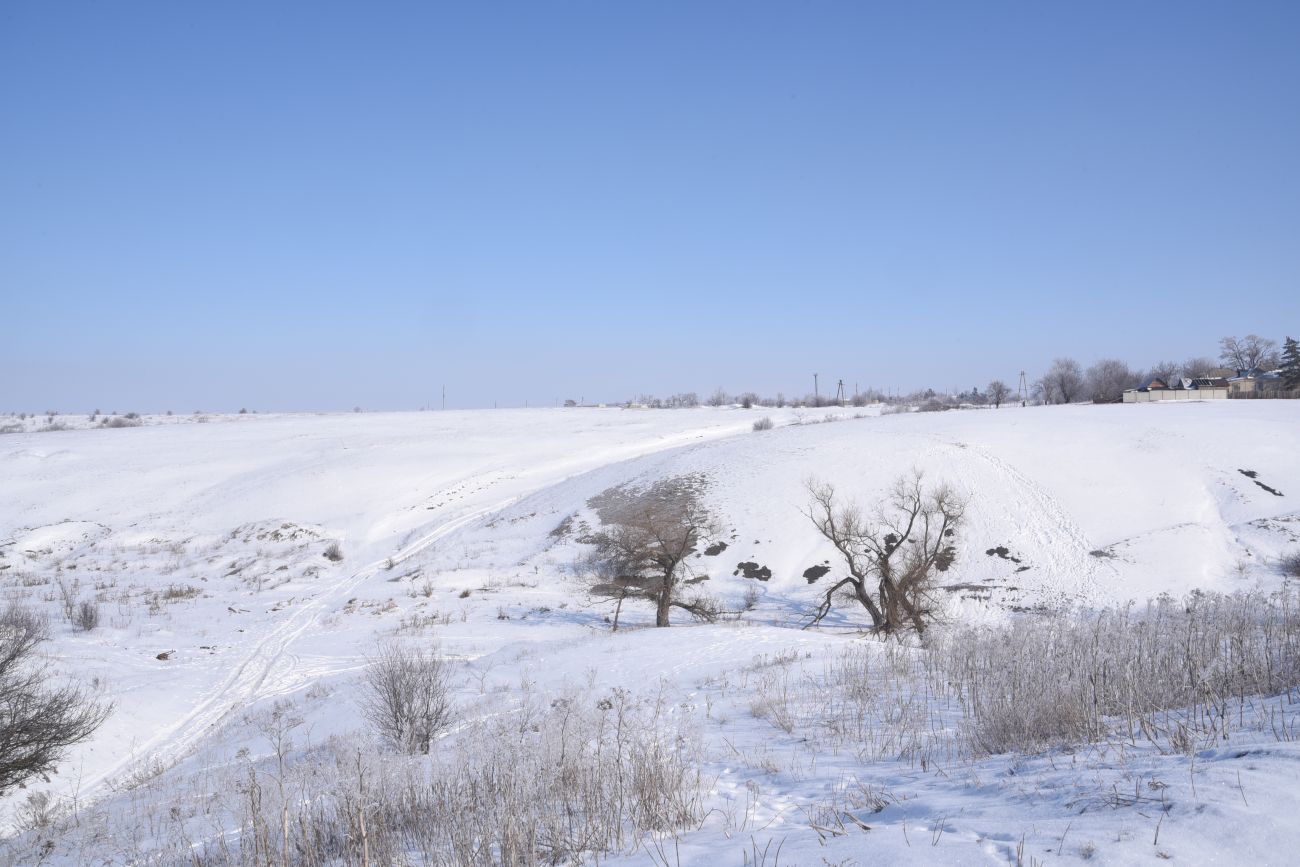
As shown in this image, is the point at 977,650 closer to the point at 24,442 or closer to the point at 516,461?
the point at 516,461

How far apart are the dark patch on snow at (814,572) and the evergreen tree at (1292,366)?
2872 inches

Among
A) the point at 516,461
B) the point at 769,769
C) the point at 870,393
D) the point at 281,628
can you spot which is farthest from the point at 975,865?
the point at 870,393

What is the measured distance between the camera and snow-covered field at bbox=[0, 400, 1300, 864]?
4.26m

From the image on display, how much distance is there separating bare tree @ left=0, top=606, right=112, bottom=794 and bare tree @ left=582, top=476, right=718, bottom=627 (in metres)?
14.5

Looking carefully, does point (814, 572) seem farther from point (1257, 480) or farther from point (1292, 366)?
point (1292, 366)

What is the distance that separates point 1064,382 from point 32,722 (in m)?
104

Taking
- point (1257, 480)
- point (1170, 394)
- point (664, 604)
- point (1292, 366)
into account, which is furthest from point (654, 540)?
point (1292, 366)

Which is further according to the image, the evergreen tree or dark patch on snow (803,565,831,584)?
the evergreen tree

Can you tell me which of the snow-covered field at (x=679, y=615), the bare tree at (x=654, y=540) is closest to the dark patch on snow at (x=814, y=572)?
the snow-covered field at (x=679, y=615)

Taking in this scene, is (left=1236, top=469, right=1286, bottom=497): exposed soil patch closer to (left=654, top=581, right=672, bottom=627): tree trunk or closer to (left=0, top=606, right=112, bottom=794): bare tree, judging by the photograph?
(left=654, top=581, right=672, bottom=627): tree trunk

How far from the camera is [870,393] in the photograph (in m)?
123

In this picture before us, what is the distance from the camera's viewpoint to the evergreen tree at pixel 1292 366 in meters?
74.6

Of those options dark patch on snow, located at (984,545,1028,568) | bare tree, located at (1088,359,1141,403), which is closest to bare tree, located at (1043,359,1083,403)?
bare tree, located at (1088,359,1141,403)

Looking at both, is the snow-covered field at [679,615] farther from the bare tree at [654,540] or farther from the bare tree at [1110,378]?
the bare tree at [1110,378]
